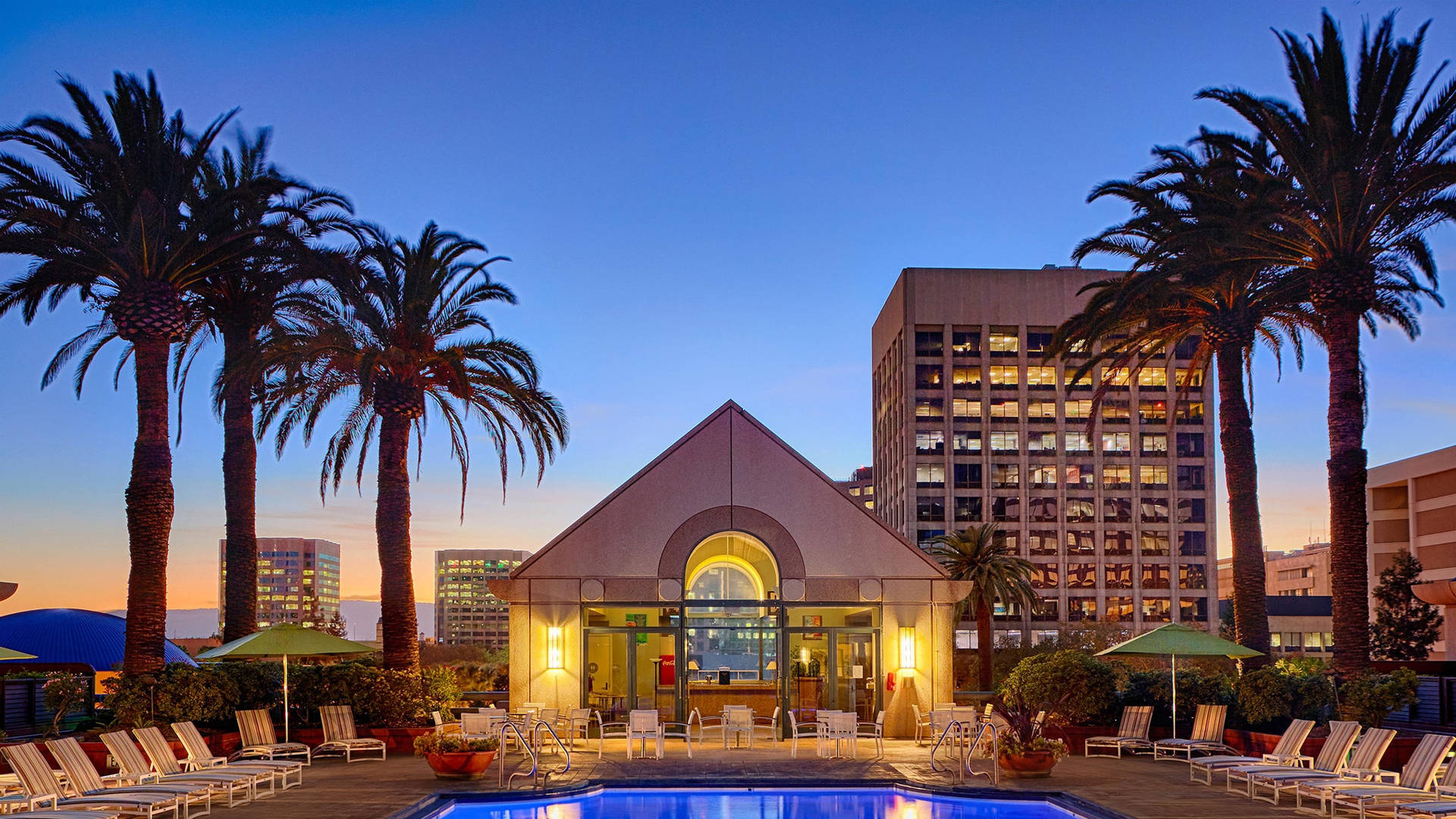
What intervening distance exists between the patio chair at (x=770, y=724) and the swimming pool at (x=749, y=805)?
5.10 meters

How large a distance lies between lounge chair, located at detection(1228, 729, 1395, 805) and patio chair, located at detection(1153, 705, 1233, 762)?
2838mm

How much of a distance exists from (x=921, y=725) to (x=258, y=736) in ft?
39.6

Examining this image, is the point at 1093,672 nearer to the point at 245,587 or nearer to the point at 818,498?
the point at 818,498

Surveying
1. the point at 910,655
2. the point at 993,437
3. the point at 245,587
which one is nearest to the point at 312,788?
the point at 245,587

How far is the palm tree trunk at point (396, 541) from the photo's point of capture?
Answer: 23906 mm

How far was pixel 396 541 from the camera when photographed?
2428 centimetres

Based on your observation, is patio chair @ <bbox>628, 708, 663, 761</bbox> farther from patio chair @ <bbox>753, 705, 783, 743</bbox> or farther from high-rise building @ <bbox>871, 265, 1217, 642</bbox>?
high-rise building @ <bbox>871, 265, 1217, 642</bbox>

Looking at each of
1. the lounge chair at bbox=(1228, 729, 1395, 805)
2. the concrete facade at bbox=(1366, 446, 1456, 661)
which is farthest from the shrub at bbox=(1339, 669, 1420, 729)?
the concrete facade at bbox=(1366, 446, 1456, 661)

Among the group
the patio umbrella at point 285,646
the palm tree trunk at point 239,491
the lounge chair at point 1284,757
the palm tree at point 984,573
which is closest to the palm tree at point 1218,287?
the lounge chair at point 1284,757

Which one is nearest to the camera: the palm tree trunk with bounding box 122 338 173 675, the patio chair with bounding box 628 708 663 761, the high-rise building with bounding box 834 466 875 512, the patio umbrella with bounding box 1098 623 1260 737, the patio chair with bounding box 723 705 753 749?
the patio umbrella with bounding box 1098 623 1260 737

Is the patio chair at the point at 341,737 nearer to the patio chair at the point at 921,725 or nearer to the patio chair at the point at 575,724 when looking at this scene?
the patio chair at the point at 575,724

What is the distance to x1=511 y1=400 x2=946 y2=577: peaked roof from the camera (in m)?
24.9

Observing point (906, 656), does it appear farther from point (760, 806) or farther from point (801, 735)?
point (760, 806)

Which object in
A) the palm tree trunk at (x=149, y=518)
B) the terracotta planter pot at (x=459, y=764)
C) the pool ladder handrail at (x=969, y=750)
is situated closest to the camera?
the pool ladder handrail at (x=969, y=750)
